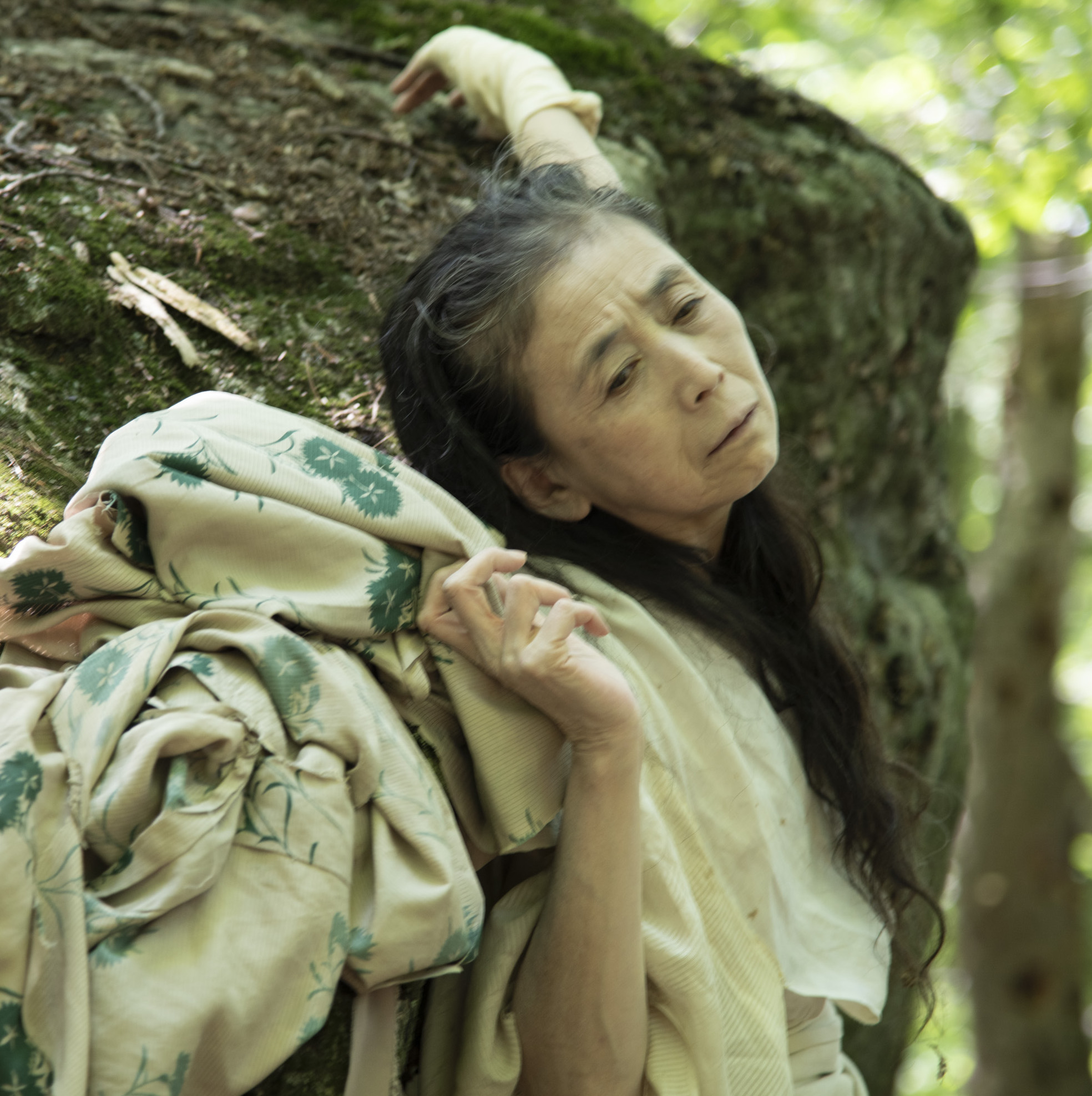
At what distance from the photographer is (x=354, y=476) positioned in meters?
1.52

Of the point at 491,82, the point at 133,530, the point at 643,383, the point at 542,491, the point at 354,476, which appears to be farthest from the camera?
the point at 491,82

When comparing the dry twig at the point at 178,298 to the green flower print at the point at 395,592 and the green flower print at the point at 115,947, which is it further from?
the green flower print at the point at 115,947

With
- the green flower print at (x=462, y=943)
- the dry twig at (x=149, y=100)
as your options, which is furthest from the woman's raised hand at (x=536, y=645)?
the dry twig at (x=149, y=100)

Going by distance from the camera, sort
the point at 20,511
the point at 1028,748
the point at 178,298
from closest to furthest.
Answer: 1. the point at 20,511
2. the point at 178,298
3. the point at 1028,748

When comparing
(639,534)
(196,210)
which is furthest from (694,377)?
(196,210)

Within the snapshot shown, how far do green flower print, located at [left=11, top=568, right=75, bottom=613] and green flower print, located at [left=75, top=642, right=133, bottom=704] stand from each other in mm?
126

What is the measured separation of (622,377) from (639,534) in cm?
34

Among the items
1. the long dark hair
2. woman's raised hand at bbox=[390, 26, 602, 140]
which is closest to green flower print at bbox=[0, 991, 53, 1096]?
the long dark hair

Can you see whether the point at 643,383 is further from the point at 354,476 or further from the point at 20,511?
the point at 20,511

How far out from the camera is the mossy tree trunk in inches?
87.6

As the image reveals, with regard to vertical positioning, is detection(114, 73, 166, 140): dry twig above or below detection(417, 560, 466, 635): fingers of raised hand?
above

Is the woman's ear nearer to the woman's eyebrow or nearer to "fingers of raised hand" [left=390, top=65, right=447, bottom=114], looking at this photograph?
the woman's eyebrow

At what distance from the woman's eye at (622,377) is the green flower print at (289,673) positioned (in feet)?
2.54

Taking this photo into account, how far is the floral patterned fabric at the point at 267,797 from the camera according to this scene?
1.11 meters
